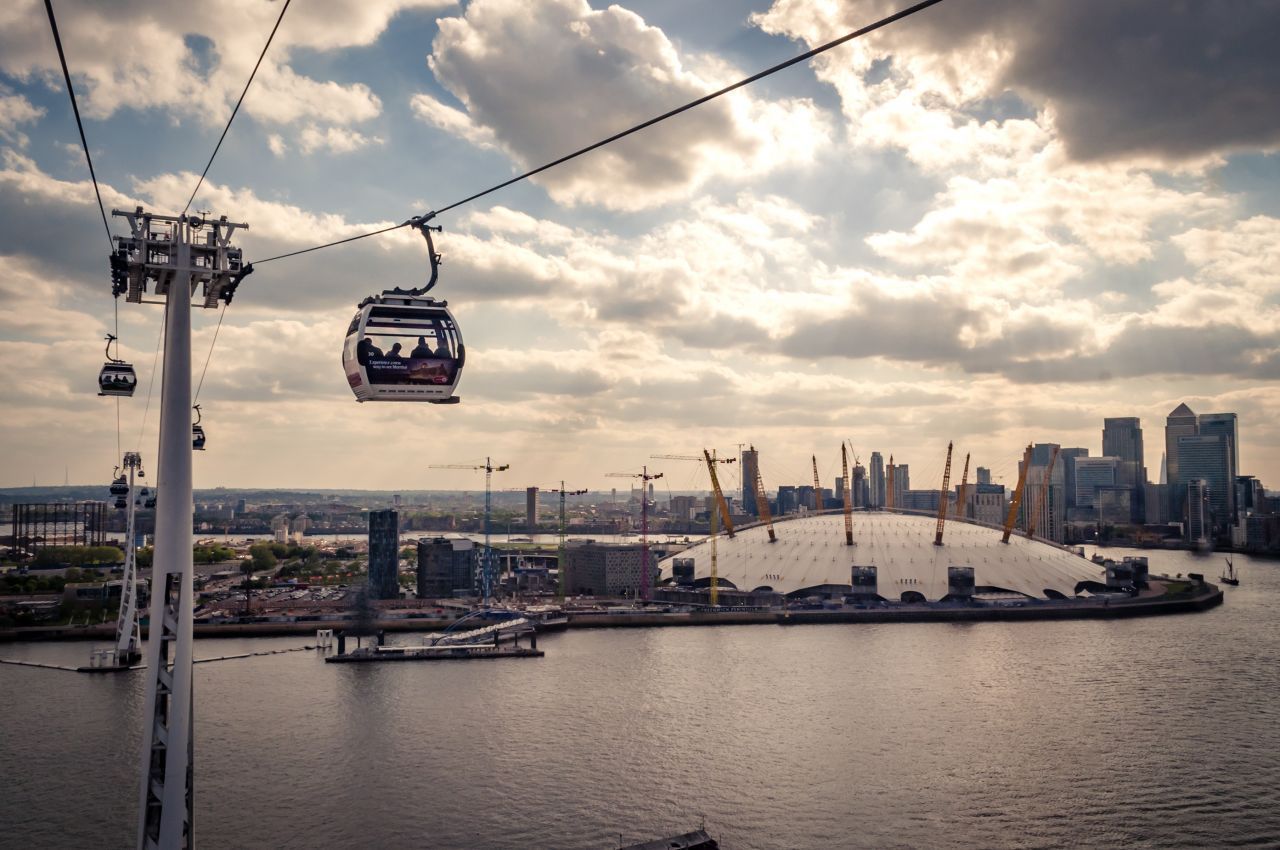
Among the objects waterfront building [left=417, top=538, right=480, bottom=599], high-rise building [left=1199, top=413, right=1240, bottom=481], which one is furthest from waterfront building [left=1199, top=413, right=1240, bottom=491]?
waterfront building [left=417, top=538, right=480, bottom=599]

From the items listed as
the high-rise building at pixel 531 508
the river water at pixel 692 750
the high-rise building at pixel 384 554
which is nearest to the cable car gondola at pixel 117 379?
the river water at pixel 692 750

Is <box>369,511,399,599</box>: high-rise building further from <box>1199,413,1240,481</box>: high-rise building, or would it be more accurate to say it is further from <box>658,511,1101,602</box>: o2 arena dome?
<box>1199,413,1240,481</box>: high-rise building

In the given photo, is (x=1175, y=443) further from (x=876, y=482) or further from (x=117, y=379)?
(x=117, y=379)

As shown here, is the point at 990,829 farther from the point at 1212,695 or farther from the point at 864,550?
the point at 864,550

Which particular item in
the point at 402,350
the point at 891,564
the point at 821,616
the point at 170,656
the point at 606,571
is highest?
the point at 402,350

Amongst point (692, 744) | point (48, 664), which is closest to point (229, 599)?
point (48, 664)

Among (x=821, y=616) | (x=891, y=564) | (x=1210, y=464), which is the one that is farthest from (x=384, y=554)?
(x=1210, y=464)
